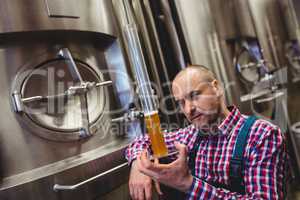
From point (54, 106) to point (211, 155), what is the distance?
732mm

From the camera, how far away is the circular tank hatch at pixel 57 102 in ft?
3.41

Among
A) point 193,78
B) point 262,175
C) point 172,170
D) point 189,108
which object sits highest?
point 193,78

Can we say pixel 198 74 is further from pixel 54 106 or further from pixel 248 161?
pixel 54 106

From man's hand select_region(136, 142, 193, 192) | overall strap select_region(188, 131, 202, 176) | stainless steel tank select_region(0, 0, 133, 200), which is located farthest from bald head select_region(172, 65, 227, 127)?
stainless steel tank select_region(0, 0, 133, 200)

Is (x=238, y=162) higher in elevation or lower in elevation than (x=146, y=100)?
lower

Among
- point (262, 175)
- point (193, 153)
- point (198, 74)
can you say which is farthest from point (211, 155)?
point (198, 74)

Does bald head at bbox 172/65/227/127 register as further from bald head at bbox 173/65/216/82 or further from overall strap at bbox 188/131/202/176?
overall strap at bbox 188/131/202/176

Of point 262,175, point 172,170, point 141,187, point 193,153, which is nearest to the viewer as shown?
point 172,170

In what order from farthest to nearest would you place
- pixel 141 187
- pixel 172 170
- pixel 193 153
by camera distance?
1. pixel 193 153
2. pixel 141 187
3. pixel 172 170

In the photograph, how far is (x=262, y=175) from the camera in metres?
0.79

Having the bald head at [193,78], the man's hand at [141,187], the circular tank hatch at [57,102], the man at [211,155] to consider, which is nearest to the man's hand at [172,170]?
the man at [211,155]

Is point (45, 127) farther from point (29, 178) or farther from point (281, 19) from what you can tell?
point (281, 19)

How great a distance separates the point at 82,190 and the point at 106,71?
2.24 ft

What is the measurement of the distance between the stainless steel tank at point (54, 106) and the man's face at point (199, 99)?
427 millimetres
